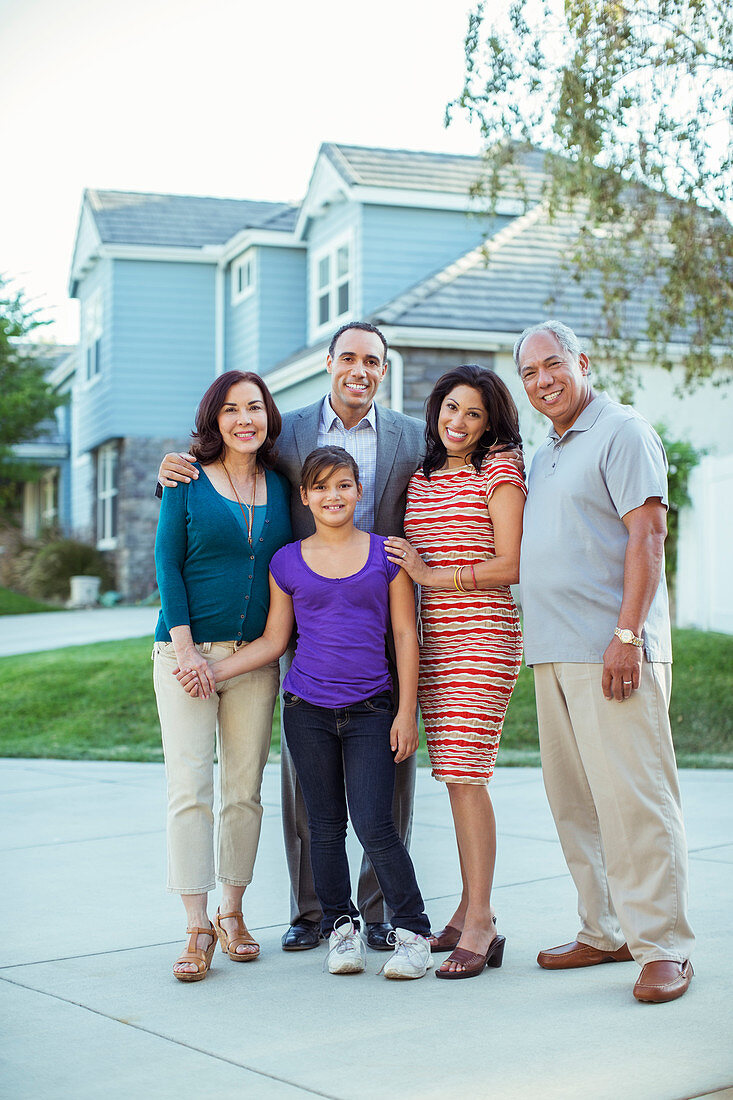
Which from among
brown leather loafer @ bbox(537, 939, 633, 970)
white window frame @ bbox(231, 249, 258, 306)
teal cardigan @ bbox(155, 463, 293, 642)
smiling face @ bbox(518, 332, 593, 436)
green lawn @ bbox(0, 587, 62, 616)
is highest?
white window frame @ bbox(231, 249, 258, 306)

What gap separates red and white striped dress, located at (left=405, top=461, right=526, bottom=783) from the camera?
4.05 m

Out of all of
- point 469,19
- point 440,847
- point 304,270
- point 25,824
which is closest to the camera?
point 440,847

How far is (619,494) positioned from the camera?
3.80 metres

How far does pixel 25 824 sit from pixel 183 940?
2546 mm

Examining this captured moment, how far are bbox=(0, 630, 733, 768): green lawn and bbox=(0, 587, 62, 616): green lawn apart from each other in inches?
319

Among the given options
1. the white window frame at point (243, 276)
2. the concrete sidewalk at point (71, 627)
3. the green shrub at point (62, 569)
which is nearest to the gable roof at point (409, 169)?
the white window frame at point (243, 276)

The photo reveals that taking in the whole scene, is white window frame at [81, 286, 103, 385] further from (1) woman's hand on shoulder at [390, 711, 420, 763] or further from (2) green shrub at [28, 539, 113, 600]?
(1) woman's hand on shoulder at [390, 711, 420, 763]

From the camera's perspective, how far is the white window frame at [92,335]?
925 inches

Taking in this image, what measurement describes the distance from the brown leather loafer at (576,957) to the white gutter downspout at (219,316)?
755 inches

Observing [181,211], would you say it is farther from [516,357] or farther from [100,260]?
[516,357]

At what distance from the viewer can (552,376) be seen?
13.2ft

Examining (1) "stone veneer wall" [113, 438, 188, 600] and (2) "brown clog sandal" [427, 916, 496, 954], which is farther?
(1) "stone veneer wall" [113, 438, 188, 600]

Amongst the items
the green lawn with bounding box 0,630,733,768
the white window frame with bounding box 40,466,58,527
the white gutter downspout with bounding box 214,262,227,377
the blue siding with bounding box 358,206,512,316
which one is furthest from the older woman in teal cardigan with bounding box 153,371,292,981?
the white window frame with bounding box 40,466,58,527

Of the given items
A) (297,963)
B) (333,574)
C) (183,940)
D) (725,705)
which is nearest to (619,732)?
(333,574)
